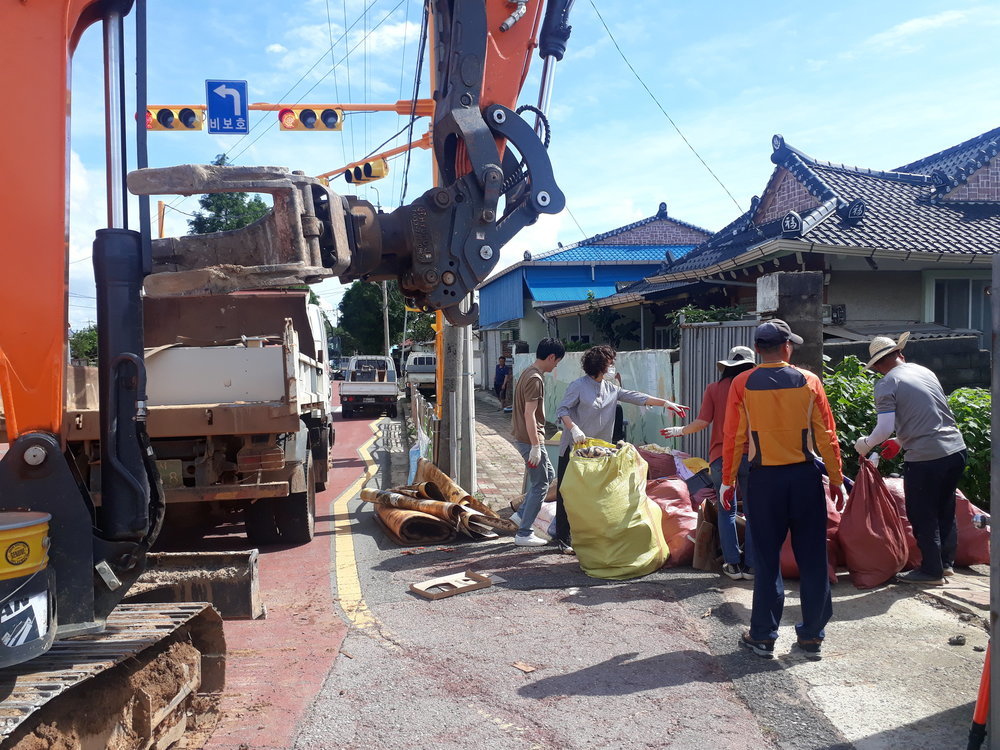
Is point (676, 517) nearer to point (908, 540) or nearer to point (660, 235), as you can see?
point (908, 540)

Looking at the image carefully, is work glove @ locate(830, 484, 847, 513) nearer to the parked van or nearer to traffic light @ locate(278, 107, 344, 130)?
traffic light @ locate(278, 107, 344, 130)

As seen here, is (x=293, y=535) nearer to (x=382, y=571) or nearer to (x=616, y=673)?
(x=382, y=571)

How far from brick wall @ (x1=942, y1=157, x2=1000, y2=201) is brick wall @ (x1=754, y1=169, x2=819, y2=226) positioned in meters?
2.90

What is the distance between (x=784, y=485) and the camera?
4.31 metres

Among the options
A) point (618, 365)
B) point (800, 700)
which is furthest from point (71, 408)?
point (618, 365)

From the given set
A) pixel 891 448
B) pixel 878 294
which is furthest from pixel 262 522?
pixel 878 294

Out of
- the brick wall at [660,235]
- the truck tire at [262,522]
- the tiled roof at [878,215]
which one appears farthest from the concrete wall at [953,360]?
the brick wall at [660,235]

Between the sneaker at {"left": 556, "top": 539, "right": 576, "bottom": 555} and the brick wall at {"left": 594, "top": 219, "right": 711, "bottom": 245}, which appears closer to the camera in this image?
the sneaker at {"left": 556, "top": 539, "right": 576, "bottom": 555}

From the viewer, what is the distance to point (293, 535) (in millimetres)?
7227

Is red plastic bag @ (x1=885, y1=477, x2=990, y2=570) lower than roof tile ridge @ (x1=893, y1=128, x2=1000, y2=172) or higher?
lower

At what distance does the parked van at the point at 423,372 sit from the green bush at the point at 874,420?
19.7m

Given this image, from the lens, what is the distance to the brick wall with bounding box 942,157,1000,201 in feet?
50.8

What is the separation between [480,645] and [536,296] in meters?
22.5

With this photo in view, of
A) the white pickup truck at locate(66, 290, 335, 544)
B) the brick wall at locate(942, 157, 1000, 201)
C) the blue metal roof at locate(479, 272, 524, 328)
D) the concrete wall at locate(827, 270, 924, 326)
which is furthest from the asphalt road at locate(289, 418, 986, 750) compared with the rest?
the blue metal roof at locate(479, 272, 524, 328)
